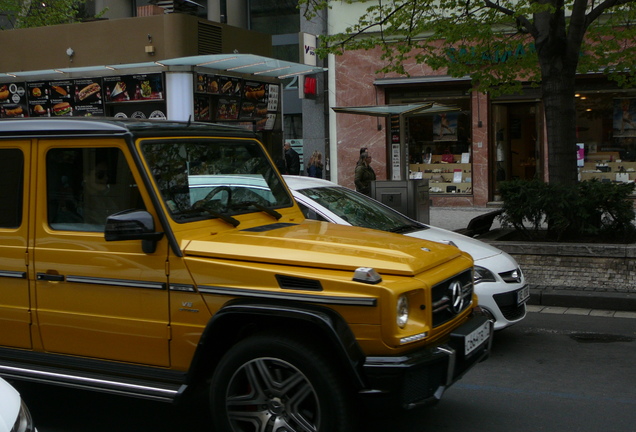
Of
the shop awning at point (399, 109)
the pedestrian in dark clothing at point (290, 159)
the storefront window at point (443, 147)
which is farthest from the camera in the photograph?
the pedestrian in dark clothing at point (290, 159)

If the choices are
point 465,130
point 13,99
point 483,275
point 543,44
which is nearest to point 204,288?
point 483,275

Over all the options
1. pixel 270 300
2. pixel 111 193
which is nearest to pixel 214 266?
pixel 270 300

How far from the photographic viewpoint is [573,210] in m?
9.75

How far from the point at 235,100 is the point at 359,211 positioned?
9.31 meters

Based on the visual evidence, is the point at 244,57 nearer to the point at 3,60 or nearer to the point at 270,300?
the point at 3,60

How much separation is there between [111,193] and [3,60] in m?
14.8

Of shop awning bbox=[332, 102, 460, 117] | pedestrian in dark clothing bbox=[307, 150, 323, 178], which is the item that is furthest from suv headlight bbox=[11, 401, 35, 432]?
pedestrian in dark clothing bbox=[307, 150, 323, 178]

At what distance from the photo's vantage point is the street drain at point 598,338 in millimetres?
7547

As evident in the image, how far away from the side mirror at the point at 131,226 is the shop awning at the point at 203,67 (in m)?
10.7

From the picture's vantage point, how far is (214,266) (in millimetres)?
4461

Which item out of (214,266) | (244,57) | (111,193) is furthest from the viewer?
(244,57)

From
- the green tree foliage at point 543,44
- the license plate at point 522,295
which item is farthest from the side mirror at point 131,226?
the green tree foliage at point 543,44

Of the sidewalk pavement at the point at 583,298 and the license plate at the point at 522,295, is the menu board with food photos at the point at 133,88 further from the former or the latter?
the license plate at the point at 522,295

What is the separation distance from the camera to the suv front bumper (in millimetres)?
4031
